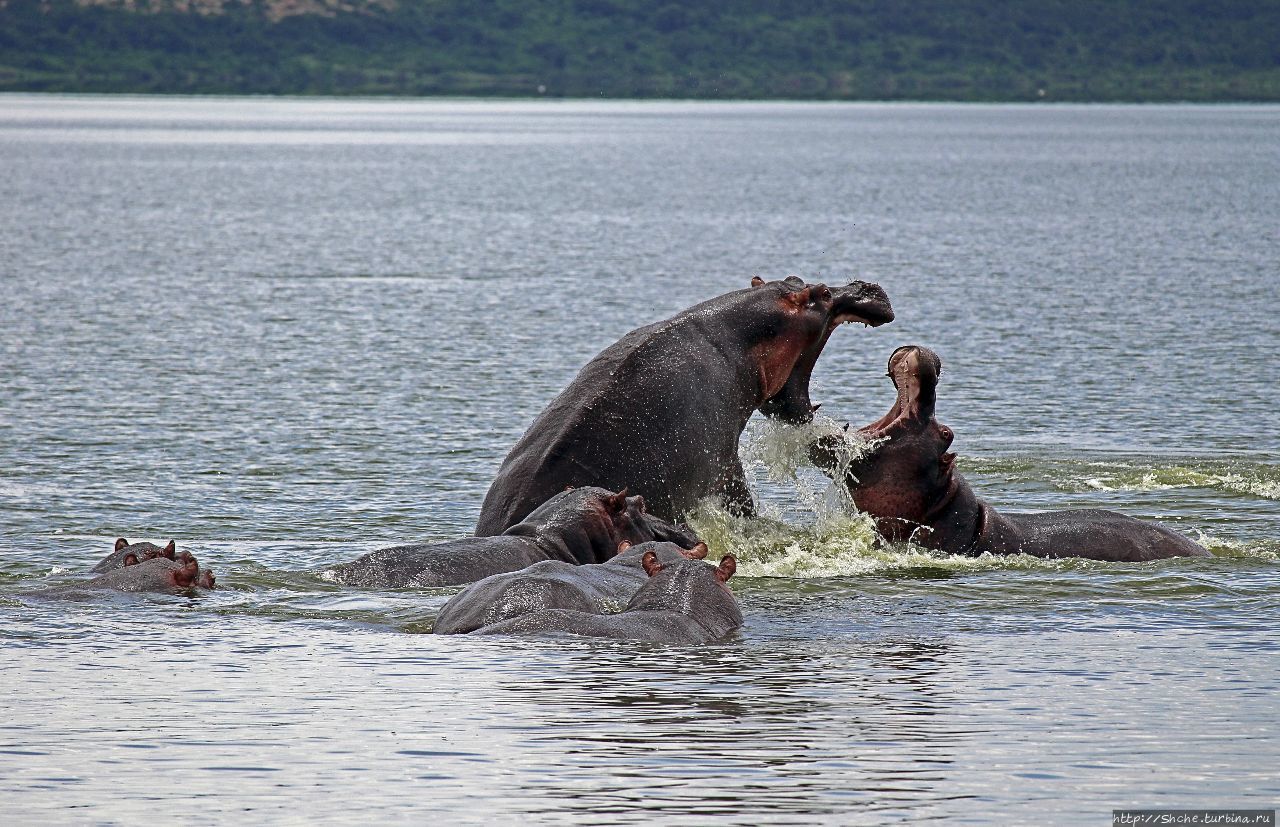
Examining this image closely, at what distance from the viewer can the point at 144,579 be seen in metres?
12.8

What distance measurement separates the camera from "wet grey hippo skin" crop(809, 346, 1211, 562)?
1438cm

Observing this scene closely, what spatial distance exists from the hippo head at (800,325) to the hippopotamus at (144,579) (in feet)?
14.2

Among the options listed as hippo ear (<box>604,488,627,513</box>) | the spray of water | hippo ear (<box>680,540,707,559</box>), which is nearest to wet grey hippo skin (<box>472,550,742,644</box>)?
hippo ear (<box>680,540,707,559</box>)

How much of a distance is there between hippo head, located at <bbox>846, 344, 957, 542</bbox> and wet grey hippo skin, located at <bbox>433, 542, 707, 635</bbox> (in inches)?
103

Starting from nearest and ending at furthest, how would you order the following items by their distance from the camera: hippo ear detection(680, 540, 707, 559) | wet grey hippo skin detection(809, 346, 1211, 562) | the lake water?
the lake water
hippo ear detection(680, 540, 707, 559)
wet grey hippo skin detection(809, 346, 1211, 562)

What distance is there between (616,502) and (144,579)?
2.84 meters

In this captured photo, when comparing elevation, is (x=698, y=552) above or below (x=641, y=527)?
→ above

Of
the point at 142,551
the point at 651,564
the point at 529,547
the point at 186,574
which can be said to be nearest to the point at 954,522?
the point at 529,547

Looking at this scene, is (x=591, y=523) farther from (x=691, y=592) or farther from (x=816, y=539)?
(x=816, y=539)

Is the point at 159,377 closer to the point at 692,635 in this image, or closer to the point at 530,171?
the point at 692,635

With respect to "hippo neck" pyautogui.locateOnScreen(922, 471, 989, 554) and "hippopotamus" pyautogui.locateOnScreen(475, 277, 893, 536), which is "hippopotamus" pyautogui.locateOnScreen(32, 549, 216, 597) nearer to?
"hippopotamus" pyautogui.locateOnScreen(475, 277, 893, 536)

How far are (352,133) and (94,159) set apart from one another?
221 feet

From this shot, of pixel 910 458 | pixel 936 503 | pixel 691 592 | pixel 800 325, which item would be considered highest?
pixel 800 325

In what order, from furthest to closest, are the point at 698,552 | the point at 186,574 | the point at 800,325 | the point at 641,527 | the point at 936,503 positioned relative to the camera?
the point at 800,325, the point at 936,503, the point at 641,527, the point at 186,574, the point at 698,552
